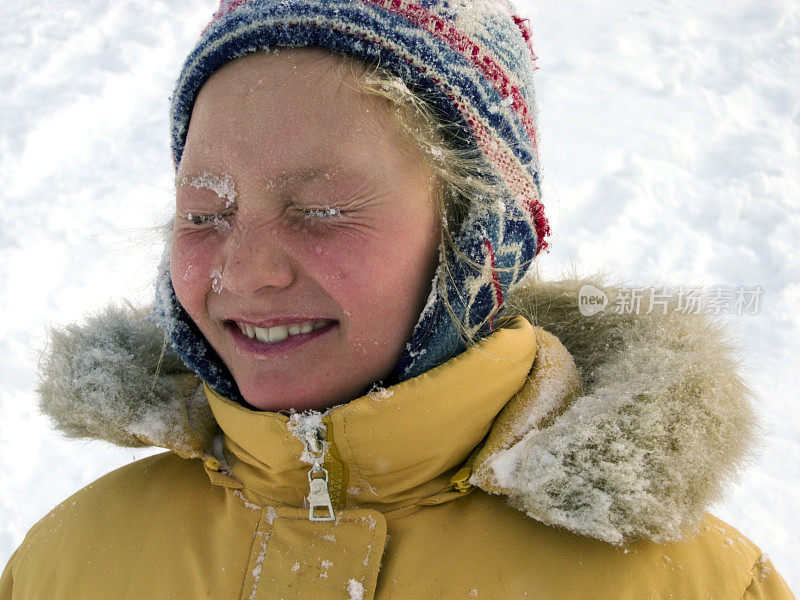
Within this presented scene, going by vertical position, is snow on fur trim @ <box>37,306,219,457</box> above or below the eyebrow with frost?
below

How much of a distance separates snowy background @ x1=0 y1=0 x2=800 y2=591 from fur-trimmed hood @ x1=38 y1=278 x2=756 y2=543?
58.4 inches

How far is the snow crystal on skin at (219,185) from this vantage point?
1.20 m

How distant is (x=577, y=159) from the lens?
3840 mm

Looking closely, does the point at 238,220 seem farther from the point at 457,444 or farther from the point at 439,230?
the point at 457,444

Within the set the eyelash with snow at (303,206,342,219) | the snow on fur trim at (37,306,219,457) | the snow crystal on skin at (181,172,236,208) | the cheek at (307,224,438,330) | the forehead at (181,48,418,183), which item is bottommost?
the snow on fur trim at (37,306,219,457)

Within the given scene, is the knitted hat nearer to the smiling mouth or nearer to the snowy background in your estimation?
the smiling mouth

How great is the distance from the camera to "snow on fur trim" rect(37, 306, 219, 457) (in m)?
1.48


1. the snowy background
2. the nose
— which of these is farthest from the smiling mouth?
the snowy background

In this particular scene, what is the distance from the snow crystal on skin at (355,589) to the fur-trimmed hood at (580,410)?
308 mm

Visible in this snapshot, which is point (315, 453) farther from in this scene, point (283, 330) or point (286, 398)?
point (283, 330)

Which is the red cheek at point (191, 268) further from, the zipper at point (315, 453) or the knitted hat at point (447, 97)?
the zipper at point (315, 453)

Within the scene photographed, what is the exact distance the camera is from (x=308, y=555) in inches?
48.2

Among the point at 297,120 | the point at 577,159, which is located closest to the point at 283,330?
the point at 297,120

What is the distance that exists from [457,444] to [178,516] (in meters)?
0.65
